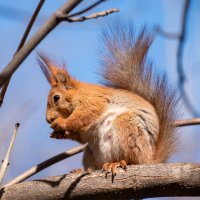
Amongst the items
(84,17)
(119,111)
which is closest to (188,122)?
(119,111)

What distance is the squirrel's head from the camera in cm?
312

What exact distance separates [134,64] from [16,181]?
3.64 feet

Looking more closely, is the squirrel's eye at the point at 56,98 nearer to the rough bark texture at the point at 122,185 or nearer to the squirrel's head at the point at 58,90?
the squirrel's head at the point at 58,90

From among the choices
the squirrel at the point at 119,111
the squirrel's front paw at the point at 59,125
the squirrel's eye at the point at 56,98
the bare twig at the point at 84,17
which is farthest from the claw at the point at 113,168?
the bare twig at the point at 84,17

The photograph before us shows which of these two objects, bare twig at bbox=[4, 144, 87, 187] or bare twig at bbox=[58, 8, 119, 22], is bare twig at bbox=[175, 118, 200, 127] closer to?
bare twig at bbox=[4, 144, 87, 187]

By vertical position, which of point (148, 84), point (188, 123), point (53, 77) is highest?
point (53, 77)

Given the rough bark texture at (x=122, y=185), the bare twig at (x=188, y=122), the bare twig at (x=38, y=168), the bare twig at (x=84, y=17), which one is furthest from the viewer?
the bare twig at (x=188, y=122)

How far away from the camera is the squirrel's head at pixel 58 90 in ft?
10.2

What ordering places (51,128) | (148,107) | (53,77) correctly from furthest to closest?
(53,77)
(51,128)
(148,107)

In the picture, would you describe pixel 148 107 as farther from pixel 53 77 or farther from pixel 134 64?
pixel 53 77

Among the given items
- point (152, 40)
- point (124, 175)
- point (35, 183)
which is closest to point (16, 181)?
point (35, 183)

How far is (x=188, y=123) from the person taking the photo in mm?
2648

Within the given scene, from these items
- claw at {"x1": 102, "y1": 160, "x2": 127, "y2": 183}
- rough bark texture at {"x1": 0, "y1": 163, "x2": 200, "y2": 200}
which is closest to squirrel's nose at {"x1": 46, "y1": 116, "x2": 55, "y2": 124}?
claw at {"x1": 102, "y1": 160, "x2": 127, "y2": 183}

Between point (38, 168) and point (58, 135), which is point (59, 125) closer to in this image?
point (58, 135)
